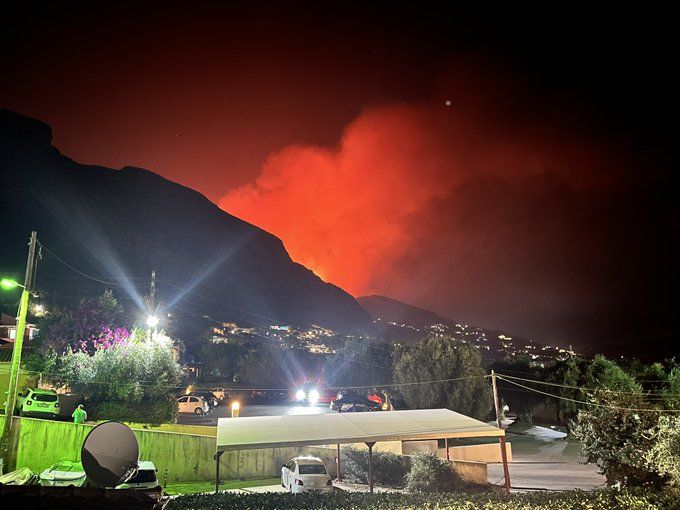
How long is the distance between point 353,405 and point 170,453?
19.4 metres

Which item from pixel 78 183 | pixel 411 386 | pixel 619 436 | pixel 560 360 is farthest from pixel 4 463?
pixel 78 183

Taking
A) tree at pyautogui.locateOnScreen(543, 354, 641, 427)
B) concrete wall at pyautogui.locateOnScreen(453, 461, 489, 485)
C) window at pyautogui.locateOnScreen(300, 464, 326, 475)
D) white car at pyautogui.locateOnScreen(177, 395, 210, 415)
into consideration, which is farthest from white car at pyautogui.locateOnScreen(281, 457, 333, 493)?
tree at pyautogui.locateOnScreen(543, 354, 641, 427)

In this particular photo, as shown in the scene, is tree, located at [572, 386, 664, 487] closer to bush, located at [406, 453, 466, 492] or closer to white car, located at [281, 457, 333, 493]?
bush, located at [406, 453, 466, 492]

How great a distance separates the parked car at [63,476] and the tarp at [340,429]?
4.58m

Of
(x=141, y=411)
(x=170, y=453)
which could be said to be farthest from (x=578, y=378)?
(x=170, y=453)

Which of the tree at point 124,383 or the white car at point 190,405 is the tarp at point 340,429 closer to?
the tree at point 124,383

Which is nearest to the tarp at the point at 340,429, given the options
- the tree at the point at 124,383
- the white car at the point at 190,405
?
the tree at the point at 124,383

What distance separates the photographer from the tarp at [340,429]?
16234 mm

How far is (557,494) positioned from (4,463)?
20.2m

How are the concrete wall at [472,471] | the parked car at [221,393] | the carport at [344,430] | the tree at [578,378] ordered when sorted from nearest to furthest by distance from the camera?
1. the carport at [344,430]
2. the concrete wall at [472,471]
3. the tree at [578,378]
4. the parked car at [221,393]

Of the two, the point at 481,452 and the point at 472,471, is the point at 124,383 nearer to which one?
the point at 472,471

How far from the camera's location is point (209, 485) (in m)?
20.7

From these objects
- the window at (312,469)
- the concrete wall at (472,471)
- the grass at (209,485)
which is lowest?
the grass at (209,485)

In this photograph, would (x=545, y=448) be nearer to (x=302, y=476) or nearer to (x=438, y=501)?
(x=302, y=476)
